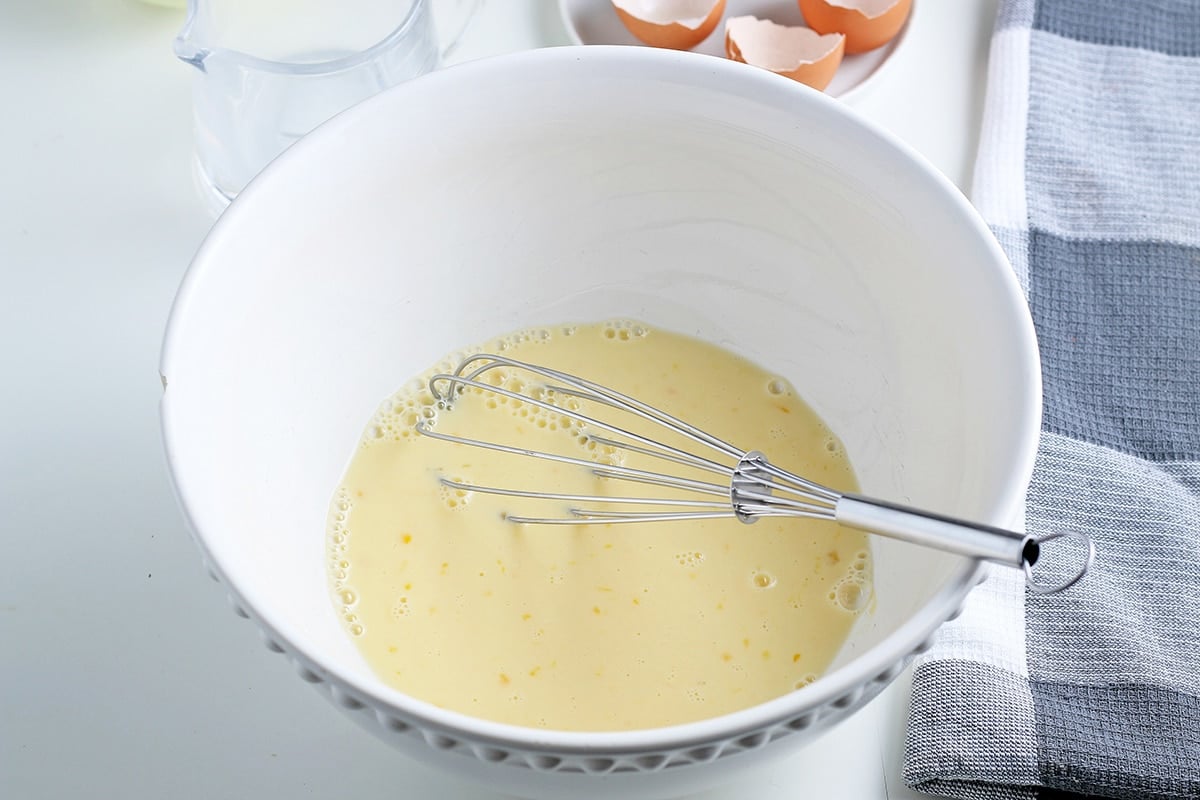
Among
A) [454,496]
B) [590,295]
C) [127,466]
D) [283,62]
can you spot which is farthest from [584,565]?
[283,62]

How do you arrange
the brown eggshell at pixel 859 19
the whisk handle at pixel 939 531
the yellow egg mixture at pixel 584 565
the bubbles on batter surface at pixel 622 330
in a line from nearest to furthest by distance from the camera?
the whisk handle at pixel 939 531 < the yellow egg mixture at pixel 584 565 < the bubbles on batter surface at pixel 622 330 < the brown eggshell at pixel 859 19

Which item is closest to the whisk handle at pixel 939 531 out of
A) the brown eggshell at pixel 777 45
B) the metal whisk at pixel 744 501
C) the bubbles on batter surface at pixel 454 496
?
the metal whisk at pixel 744 501

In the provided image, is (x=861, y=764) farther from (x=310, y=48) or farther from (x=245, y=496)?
(x=310, y=48)

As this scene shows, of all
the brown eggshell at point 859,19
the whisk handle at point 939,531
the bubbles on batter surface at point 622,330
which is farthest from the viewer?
the brown eggshell at point 859,19

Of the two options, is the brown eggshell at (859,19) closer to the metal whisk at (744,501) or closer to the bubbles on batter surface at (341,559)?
the metal whisk at (744,501)

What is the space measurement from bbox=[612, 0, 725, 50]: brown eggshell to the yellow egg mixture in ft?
0.92

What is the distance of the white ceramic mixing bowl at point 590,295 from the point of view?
55cm

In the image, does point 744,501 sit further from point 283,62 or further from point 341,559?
point 283,62

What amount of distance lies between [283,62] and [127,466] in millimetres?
331

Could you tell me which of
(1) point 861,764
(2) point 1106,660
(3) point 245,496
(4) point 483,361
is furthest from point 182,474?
→ (2) point 1106,660

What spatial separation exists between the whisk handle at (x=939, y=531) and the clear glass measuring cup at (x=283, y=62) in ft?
1.79

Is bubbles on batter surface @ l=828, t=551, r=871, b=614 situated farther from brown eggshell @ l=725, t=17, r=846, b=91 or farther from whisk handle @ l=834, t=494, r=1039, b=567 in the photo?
brown eggshell @ l=725, t=17, r=846, b=91

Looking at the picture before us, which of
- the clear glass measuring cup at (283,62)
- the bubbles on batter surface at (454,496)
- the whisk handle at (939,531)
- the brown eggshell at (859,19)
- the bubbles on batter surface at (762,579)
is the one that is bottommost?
the bubbles on batter surface at (454,496)

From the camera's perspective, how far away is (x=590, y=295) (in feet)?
2.76
